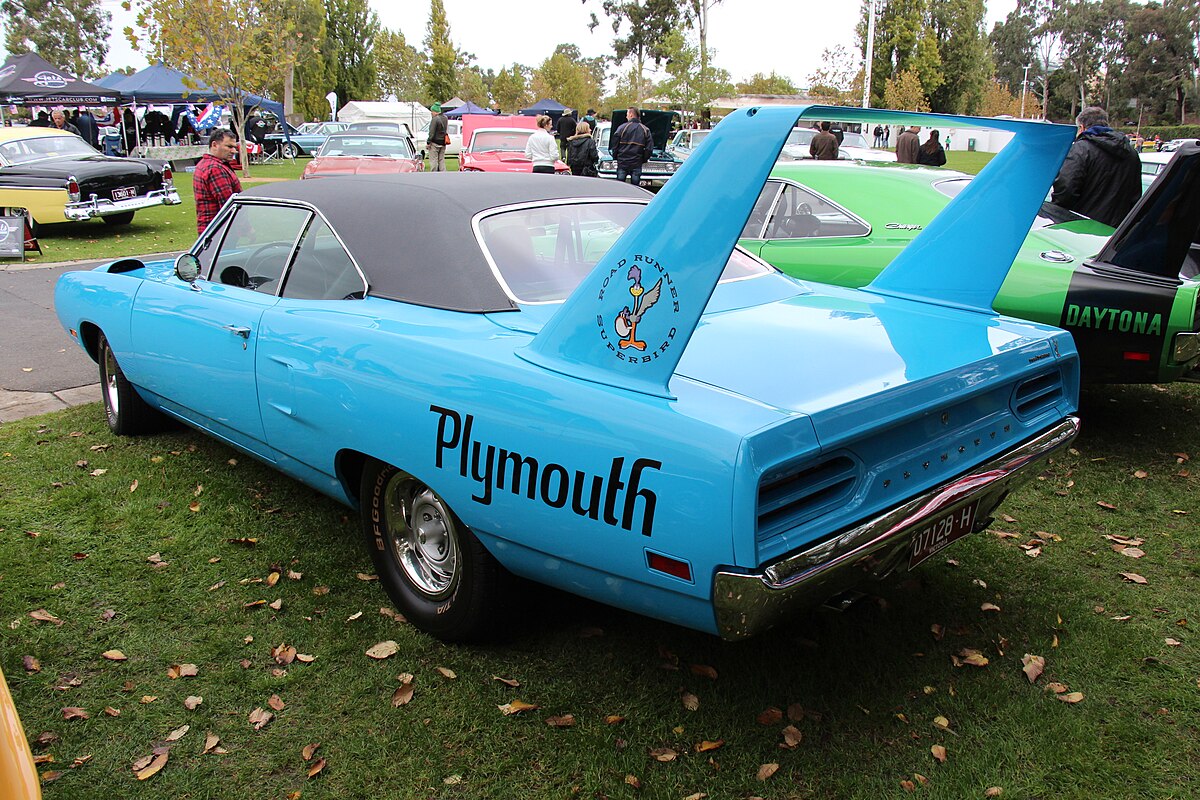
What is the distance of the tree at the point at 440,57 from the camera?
168ft

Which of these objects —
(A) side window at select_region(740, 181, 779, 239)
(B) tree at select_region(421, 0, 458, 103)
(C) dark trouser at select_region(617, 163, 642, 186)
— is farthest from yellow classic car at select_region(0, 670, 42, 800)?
(B) tree at select_region(421, 0, 458, 103)

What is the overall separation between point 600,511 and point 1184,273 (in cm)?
431

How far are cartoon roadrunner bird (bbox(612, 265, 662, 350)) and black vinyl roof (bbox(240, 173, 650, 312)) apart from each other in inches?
28.8

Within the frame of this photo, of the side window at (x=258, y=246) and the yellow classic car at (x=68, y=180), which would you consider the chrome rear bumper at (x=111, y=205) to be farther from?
the side window at (x=258, y=246)

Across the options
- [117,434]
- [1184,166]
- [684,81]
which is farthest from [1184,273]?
[684,81]

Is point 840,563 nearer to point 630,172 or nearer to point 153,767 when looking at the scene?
point 153,767

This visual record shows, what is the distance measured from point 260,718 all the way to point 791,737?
5.32 feet

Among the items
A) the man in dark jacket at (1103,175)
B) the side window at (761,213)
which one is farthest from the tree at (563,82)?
the side window at (761,213)

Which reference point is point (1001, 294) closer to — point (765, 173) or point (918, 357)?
point (918, 357)

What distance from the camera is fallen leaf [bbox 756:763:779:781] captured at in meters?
2.50

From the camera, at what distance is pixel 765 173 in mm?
2223

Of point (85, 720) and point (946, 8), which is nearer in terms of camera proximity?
point (85, 720)

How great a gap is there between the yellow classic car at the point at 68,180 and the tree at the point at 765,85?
1567 inches

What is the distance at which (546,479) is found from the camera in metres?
2.43
